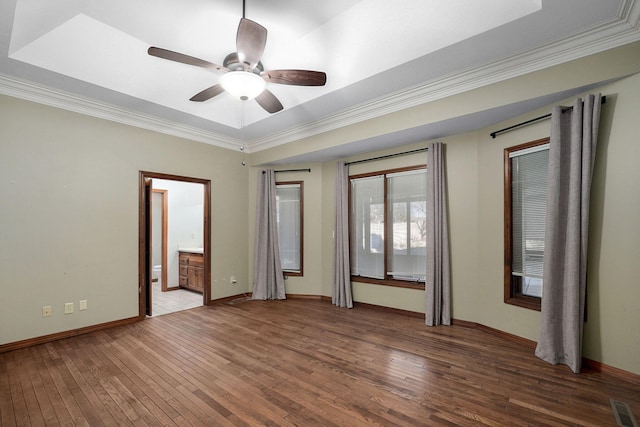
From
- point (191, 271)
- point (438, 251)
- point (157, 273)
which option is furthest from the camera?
point (157, 273)

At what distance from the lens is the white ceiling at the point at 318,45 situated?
2.26 meters

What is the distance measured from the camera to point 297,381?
235 centimetres


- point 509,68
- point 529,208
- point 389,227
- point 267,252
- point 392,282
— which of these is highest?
point 509,68

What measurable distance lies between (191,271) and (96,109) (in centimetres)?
334

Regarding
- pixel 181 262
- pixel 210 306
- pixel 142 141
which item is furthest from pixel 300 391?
pixel 181 262

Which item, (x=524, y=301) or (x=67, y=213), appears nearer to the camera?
(x=524, y=301)

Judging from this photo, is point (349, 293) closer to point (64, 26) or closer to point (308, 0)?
point (308, 0)

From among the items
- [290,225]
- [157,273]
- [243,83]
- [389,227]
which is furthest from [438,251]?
[157,273]

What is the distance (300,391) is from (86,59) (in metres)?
3.83

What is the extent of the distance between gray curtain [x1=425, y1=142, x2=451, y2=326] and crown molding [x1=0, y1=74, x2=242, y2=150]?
11.5ft

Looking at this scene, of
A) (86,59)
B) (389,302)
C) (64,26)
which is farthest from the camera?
(389,302)

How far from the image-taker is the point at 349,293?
447 centimetres

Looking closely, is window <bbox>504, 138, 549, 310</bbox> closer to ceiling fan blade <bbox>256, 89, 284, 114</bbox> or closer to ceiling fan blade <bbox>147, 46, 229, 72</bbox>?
ceiling fan blade <bbox>256, 89, 284, 114</bbox>

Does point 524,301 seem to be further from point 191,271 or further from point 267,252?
point 191,271
